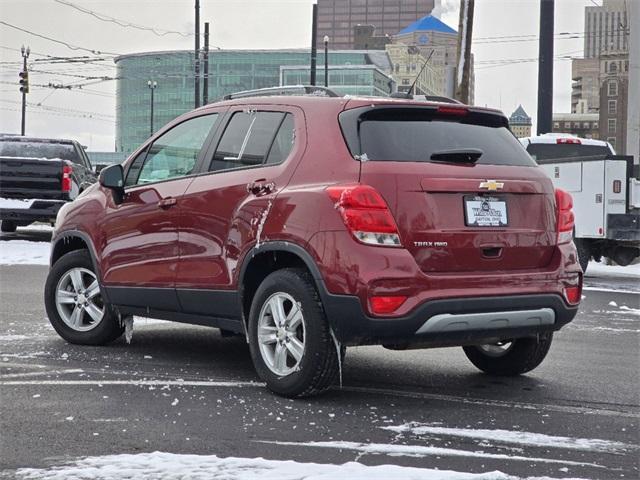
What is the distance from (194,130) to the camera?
6.55 metres

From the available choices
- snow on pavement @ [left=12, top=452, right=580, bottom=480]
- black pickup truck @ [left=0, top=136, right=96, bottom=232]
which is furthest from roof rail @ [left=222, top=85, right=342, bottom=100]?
black pickup truck @ [left=0, top=136, right=96, bottom=232]

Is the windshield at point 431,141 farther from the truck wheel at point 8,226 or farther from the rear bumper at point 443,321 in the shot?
the truck wheel at point 8,226

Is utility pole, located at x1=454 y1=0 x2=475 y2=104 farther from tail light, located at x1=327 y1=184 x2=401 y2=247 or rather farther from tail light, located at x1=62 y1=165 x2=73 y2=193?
tail light, located at x1=327 y1=184 x2=401 y2=247

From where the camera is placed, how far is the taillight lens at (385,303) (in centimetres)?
503

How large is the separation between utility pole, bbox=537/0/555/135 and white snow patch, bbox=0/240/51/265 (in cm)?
1272

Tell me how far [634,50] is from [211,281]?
17658mm

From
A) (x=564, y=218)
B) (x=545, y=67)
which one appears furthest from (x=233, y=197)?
(x=545, y=67)

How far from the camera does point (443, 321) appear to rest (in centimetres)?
513

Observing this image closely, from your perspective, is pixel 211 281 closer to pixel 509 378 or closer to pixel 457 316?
pixel 457 316

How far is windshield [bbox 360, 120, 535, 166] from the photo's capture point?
17.5ft

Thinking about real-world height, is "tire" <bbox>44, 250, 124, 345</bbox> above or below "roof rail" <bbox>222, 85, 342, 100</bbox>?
below

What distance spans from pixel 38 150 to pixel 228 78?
355 ft

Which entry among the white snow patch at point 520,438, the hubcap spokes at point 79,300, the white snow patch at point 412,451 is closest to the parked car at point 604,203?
the hubcap spokes at point 79,300

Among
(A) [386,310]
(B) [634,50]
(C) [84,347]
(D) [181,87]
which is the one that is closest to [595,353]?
(A) [386,310]
